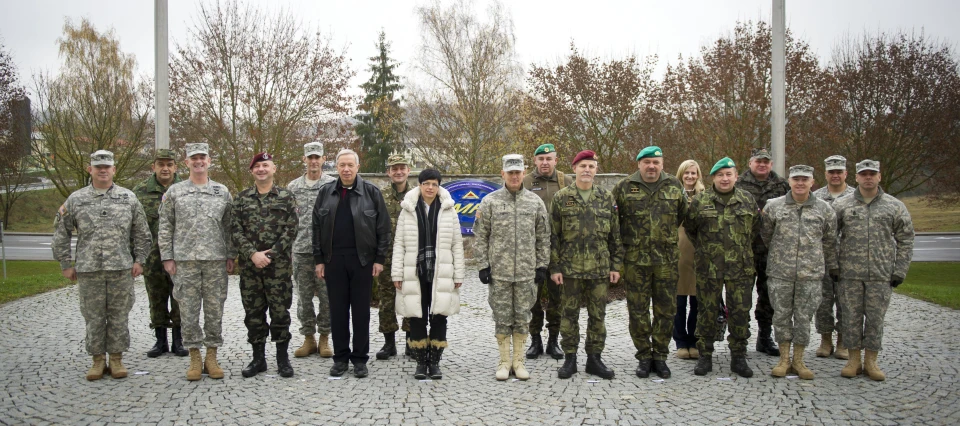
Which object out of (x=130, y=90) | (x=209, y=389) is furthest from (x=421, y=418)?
(x=130, y=90)

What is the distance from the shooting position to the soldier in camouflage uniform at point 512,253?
552cm

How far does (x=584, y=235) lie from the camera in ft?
18.2

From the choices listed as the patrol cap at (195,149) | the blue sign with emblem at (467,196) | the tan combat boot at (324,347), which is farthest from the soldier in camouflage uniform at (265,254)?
the blue sign with emblem at (467,196)

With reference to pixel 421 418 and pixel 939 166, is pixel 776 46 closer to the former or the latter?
pixel 421 418

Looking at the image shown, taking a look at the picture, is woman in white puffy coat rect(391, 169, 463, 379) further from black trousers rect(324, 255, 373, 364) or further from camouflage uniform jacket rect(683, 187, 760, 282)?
camouflage uniform jacket rect(683, 187, 760, 282)

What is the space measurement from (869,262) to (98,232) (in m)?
6.95

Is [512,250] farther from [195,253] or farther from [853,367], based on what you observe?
[853,367]

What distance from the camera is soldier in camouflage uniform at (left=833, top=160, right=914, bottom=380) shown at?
18.0ft

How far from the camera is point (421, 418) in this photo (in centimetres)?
454

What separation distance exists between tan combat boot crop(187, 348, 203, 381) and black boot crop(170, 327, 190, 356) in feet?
3.14

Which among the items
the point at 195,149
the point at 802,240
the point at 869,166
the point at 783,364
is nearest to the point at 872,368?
the point at 783,364

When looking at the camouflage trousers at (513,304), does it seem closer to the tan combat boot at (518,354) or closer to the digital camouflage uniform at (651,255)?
the tan combat boot at (518,354)

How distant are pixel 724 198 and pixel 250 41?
40.0 feet

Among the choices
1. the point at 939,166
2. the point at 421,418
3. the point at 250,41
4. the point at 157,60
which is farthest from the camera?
the point at 939,166
